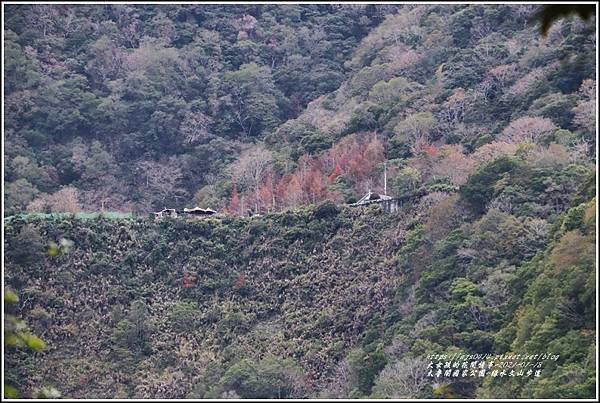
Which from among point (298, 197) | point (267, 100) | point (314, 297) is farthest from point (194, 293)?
point (267, 100)

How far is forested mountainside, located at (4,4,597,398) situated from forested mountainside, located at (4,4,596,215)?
122 mm

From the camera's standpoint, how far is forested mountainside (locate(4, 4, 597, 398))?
27969mm

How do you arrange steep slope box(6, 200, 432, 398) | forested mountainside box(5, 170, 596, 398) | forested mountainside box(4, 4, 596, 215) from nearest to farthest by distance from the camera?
forested mountainside box(5, 170, 596, 398) → steep slope box(6, 200, 432, 398) → forested mountainside box(4, 4, 596, 215)

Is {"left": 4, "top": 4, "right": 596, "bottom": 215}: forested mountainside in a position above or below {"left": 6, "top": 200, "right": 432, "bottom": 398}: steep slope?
above

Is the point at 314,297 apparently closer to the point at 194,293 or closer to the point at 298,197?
the point at 194,293

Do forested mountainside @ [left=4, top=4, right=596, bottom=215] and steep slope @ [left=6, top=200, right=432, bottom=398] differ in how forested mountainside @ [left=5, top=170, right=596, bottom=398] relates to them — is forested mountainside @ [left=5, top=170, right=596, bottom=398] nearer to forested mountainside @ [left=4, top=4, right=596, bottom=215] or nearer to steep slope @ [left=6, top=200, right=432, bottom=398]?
steep slope @ [left=6, top=200, right=432, bottom=398]

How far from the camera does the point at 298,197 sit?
40781 millimetres

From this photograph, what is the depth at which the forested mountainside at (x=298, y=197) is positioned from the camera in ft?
91.8

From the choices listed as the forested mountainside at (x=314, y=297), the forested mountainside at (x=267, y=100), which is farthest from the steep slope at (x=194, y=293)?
the forested mountainside at (x=267, y=100)

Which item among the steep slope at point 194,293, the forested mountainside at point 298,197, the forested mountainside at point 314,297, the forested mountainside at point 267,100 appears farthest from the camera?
the forested mountainside at point 267,100

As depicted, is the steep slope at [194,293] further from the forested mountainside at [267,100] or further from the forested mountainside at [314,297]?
the forested mountainside at [267,100]

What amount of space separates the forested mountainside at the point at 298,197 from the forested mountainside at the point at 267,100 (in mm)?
122

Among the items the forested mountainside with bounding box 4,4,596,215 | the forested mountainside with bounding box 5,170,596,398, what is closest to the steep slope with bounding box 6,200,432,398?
the forested mountainside with bounding box 5,170,596,398

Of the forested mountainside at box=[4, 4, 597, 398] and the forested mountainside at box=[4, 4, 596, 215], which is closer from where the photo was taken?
the forested mountainside at box=[4, 4, 597, 398]
